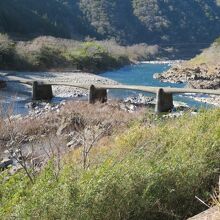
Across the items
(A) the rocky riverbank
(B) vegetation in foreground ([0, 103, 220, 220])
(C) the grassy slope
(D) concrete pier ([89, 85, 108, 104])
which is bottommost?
(A) the rocky riverbank

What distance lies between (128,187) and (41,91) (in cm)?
2469

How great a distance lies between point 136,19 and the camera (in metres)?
142

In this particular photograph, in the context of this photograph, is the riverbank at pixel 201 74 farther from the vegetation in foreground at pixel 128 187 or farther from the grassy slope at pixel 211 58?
the vegetation in foreground at pixel 128 187

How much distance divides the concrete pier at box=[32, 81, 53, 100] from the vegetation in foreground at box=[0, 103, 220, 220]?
22071 millimetres

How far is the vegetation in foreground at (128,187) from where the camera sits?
5508mm

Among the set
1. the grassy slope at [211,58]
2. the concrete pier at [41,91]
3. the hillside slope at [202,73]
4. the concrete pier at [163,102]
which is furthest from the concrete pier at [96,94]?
the grassy slope at [211,58]

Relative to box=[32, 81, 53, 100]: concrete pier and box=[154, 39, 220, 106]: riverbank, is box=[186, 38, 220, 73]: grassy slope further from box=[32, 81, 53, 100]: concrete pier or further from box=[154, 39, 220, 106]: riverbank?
box=[32, 81, 53, 100]: concrete pier

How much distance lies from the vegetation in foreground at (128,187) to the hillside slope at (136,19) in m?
96.6

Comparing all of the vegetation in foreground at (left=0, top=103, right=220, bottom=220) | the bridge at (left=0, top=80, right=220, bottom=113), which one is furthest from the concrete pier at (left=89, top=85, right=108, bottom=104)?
the vegetation in foreground at (left=0, top=103, right=220, bottom=220)

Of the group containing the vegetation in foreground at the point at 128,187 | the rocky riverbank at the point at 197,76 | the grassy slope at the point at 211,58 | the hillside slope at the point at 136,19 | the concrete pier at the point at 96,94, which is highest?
the hillside slope at the point at 136,19

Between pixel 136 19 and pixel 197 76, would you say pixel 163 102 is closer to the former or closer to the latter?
pixel 197 76

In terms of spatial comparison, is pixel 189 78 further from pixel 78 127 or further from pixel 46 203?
pixel 46 203

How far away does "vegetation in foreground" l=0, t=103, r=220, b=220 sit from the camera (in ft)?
18.1

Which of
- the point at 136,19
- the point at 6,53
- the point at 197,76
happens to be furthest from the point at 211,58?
the point at 136,19
